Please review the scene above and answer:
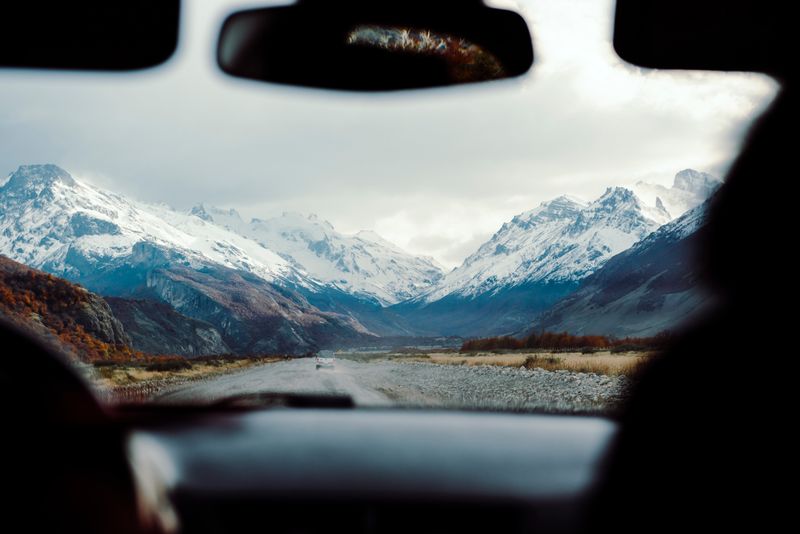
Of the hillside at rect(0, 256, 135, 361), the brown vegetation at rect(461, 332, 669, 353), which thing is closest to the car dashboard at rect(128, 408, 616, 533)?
the hillside at rect(0, 256, 135, 361)

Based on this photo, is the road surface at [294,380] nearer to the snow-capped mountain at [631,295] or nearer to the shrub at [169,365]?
the shrub at [169,365]

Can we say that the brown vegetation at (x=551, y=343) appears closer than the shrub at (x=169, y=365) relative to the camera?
No

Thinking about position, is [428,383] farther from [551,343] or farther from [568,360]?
[568,360]

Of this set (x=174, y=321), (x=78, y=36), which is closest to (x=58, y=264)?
(x=174, y=321)

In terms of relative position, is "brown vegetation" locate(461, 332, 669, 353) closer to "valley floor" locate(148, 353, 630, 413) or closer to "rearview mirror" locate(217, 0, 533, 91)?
"valley floor" locate(148, 353, 630, 413)

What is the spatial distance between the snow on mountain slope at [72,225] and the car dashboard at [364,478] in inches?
176

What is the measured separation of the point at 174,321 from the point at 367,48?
797 centimetres

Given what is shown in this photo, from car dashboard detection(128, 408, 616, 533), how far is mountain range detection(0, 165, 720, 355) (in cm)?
420

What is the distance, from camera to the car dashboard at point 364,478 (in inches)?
90.1

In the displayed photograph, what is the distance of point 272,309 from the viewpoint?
10.1 meters

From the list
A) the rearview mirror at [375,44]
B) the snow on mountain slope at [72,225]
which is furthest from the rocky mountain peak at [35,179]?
the rearview mirror at [375,44]

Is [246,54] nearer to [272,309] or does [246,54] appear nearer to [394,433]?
[394,433]

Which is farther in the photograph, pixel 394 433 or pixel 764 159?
pixel 394 433

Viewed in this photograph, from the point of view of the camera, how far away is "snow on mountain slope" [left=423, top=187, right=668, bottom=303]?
10.9 metres
